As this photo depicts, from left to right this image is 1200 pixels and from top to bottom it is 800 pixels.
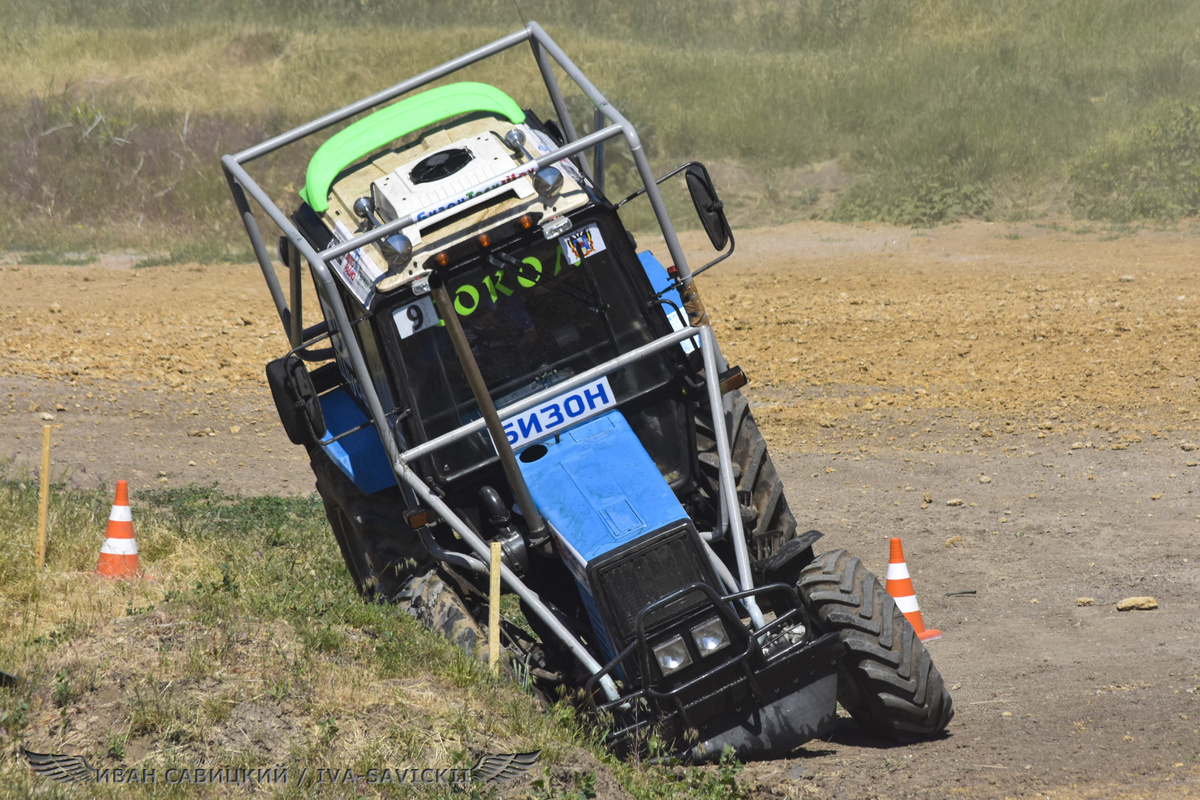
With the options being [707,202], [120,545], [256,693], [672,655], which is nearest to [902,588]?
[672,655]

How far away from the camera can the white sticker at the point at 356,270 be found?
20.1 feet

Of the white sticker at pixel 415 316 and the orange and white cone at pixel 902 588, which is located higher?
the white sticker at pixel 415 316

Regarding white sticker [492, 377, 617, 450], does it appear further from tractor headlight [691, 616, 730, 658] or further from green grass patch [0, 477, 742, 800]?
tractor headlight [691, 616, 730, 658]

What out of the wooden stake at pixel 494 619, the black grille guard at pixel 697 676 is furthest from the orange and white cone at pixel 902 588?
the wooden stake at pixel 494 619

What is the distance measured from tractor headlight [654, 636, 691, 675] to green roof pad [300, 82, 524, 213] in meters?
3.09

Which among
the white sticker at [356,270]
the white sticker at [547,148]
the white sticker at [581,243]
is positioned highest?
the white sticker at [547,148]

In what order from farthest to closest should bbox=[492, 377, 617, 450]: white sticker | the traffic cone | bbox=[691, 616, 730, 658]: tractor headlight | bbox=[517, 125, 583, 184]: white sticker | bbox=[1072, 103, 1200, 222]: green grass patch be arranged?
bbox=[1072, 103, 1200, 222]: green grass patch → the traffic cone → bbox=[517, 125, 583, 184]: white sticker → bbox=[492, 377, 617, 450]: white sticker → bbox=[691, 616, 730, 658]: tractor headlight

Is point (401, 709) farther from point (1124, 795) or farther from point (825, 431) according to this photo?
point (825, 431)

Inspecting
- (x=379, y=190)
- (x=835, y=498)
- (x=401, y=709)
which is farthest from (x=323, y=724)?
(x=835, y=498)

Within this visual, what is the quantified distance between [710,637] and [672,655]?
0.18m

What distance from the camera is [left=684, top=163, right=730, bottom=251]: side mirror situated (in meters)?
6.23

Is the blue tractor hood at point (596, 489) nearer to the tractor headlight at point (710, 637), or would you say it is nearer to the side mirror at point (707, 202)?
the tractor headlight at point (710, 637)

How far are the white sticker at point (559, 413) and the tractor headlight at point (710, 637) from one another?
1.36 m

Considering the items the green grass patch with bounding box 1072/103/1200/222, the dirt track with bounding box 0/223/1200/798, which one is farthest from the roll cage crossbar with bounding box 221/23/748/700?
the green grass patch with bounding box 1072/103/1200/222
